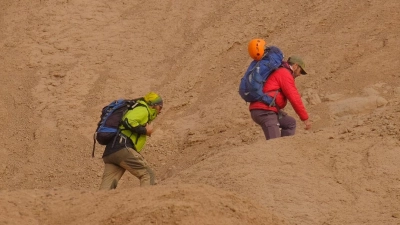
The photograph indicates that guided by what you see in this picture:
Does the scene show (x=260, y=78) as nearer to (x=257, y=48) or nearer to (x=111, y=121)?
(x=257, y=48)

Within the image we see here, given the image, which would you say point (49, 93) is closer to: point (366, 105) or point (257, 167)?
→ point (366, 105)

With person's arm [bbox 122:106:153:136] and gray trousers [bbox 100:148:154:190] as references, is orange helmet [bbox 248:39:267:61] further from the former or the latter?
gray trousers [bbox 100:148:154:190]

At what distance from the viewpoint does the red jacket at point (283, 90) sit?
10398mm

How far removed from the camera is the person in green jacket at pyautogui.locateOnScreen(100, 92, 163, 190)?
10305mm

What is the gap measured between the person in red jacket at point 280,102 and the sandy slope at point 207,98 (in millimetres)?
464

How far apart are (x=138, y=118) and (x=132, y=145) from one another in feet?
1.21

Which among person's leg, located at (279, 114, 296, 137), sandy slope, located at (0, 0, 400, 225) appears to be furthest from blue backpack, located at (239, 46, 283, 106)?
sandy slope, located at (0, 0, 400, 225)

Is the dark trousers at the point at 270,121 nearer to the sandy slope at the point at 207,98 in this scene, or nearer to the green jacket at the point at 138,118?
the sandy slope at the point at 207,98

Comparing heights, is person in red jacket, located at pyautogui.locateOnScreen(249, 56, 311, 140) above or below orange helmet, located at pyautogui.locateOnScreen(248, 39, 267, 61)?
below

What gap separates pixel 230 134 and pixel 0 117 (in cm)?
444

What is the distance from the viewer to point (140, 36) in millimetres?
16625

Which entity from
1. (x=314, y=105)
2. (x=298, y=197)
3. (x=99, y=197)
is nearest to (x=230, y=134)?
(x=314, y=105)

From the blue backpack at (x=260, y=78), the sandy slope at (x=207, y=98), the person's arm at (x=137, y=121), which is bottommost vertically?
the sandy slope at (x=207, y=98)

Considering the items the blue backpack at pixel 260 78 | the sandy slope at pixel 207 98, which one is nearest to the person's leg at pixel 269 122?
the blue backpack at pixel 260 78
